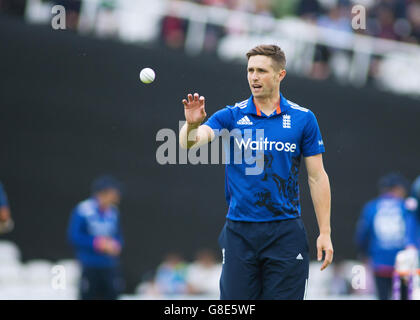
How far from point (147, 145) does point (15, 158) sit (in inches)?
96.2

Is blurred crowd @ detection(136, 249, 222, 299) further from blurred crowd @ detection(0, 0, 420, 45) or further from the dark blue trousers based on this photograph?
the dark blue trousers

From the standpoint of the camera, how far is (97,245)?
10.9 meters

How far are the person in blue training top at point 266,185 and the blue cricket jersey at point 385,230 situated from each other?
17.6ft

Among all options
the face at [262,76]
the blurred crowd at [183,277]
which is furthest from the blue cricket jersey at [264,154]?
the blurred crowd at [183,277]

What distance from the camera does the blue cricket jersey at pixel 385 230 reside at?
10.6 meters

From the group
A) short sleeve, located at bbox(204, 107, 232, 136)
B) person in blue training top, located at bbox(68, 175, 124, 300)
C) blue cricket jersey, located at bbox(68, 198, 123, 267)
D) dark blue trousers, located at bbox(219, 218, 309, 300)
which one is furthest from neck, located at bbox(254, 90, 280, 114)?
blue cricket jersey, located at bbox(68, 198, 123, 267)

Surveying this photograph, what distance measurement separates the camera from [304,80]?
14.4m

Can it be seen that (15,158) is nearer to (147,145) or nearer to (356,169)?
(147,145)

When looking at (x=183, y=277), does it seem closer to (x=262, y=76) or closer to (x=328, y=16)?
(x=328, y=16)

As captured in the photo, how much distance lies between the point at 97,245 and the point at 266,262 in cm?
588

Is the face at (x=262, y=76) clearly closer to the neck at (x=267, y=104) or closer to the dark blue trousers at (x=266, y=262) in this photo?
the neck at (x=267, y=104)

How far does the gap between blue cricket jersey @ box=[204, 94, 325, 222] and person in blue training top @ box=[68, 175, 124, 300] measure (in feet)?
18.6

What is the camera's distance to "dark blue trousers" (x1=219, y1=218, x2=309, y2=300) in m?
Result: 5.34

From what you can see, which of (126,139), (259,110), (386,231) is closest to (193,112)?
(259,110)
